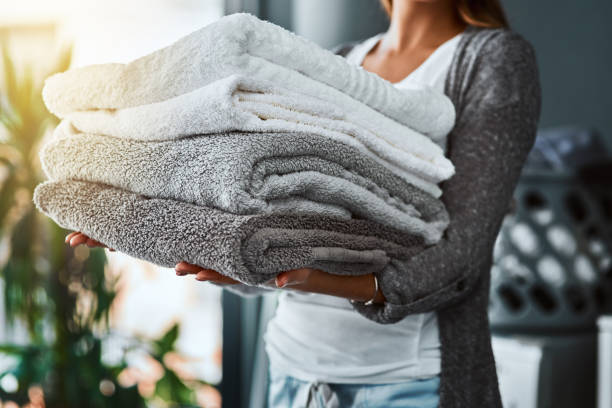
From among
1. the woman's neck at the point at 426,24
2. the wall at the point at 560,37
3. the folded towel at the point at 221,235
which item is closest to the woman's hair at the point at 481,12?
the woman's neck at the point at 426,24

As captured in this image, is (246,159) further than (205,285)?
No

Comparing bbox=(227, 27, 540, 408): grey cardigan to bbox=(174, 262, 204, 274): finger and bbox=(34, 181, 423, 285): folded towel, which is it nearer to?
bbox=(34, 181, 423, 285): folded towel

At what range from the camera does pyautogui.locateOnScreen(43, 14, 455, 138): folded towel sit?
1.71ft

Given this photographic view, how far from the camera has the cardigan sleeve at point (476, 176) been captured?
24.6 inches

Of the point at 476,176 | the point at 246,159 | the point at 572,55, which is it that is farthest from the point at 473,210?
the point at 572,55

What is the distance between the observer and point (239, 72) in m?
0.52

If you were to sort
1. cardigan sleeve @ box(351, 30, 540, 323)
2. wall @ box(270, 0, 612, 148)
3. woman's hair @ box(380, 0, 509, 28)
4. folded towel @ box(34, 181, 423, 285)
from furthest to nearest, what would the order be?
wall @ box(270, 0, 612, 148), woman's hair @ box(380, 0, 509, 28), cardigan sleeve @ box(351, 30, 540, 323), folded towel @ box(34, 181, 423, 285)

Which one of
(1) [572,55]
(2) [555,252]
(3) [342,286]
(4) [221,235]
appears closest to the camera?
(4) [221,235]

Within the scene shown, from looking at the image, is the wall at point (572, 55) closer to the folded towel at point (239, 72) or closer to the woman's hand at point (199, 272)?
the folded towel at point (239, 72)

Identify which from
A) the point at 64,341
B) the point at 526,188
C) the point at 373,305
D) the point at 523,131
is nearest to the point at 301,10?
the point at 526,188

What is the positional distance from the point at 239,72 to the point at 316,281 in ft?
0.66

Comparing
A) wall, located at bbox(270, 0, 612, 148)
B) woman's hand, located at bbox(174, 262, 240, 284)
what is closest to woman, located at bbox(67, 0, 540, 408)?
woman's hand, located at bbox(174, 262, 240, 284)

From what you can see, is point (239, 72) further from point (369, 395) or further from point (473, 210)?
point (369, 395)

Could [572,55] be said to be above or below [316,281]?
below
